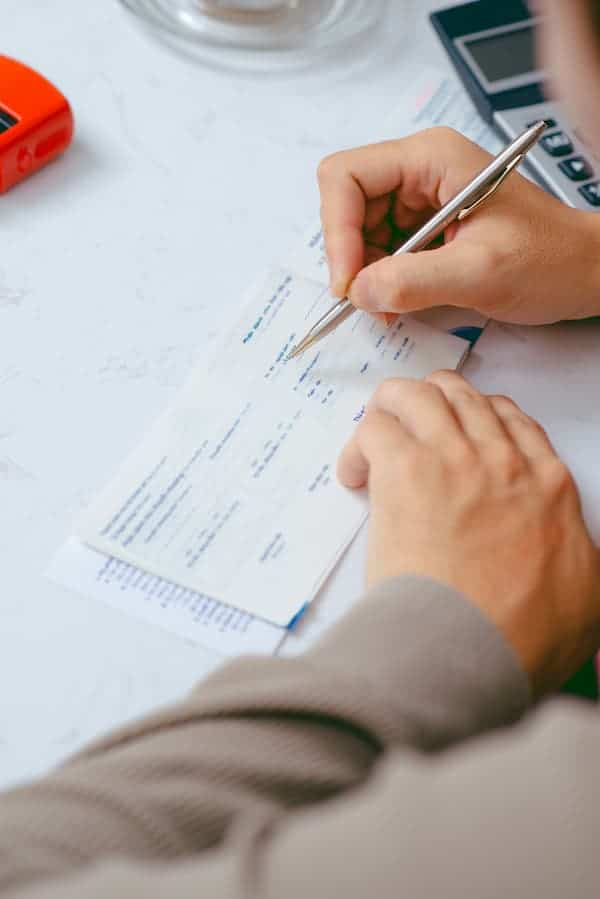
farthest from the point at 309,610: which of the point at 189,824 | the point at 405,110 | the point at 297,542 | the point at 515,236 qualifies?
the point at 405,110

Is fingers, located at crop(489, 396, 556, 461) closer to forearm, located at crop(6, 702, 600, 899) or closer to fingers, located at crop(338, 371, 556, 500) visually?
fingers, located at crop(338, 371, 556, 500)

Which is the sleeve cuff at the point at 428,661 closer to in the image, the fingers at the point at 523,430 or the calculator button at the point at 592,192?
the fingers at the point at 523,430

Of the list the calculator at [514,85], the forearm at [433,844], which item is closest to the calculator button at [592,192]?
the calculator at [514,85]

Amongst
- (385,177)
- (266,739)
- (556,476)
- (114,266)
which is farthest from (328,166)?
(266,739)

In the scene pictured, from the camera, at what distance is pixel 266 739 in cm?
44

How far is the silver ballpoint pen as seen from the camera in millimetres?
628

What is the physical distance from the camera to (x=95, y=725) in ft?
1.62

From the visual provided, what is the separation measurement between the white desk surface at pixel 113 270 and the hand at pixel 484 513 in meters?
0.04

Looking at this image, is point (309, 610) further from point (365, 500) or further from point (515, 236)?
point (515, 236)

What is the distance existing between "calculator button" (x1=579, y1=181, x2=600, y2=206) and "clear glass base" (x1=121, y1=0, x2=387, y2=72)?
0.23 meters

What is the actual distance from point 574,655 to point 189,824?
218mm

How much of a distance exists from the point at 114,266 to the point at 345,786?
1.22ft

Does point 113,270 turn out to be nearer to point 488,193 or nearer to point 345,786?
point 488,193

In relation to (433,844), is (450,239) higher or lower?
higher
